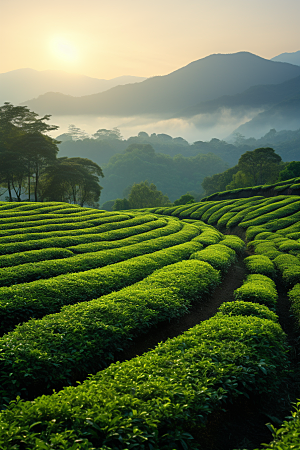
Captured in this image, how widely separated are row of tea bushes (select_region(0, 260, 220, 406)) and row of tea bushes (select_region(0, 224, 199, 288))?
15.1 ft

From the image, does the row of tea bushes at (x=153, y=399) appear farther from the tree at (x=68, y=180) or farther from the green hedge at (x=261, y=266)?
the tree at (x=68, y=180)

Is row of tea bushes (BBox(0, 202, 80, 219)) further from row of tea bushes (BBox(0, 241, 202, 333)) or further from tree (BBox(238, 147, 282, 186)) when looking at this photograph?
tree (BBox(238, 147, 282, 186))

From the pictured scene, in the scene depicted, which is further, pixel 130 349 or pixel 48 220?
pixel 48 220

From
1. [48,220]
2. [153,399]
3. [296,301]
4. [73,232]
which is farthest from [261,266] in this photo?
[48,220]

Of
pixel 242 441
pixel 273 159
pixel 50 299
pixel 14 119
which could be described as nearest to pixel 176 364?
pixel 242 441

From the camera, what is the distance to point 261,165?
71.9 metres

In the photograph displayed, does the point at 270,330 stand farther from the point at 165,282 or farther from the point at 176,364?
the point at 165,282

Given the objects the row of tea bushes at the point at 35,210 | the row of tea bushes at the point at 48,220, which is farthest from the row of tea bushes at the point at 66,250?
the row of tea bushes at the point at 35,210

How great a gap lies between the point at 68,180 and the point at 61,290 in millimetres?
42682

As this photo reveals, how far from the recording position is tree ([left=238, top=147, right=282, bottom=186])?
68750 mm

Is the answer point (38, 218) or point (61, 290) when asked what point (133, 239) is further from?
point (61, 290)

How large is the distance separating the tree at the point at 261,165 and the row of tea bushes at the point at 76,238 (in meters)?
55.3

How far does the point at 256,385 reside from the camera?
6.38 meters

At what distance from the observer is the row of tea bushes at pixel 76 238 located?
678 inches
